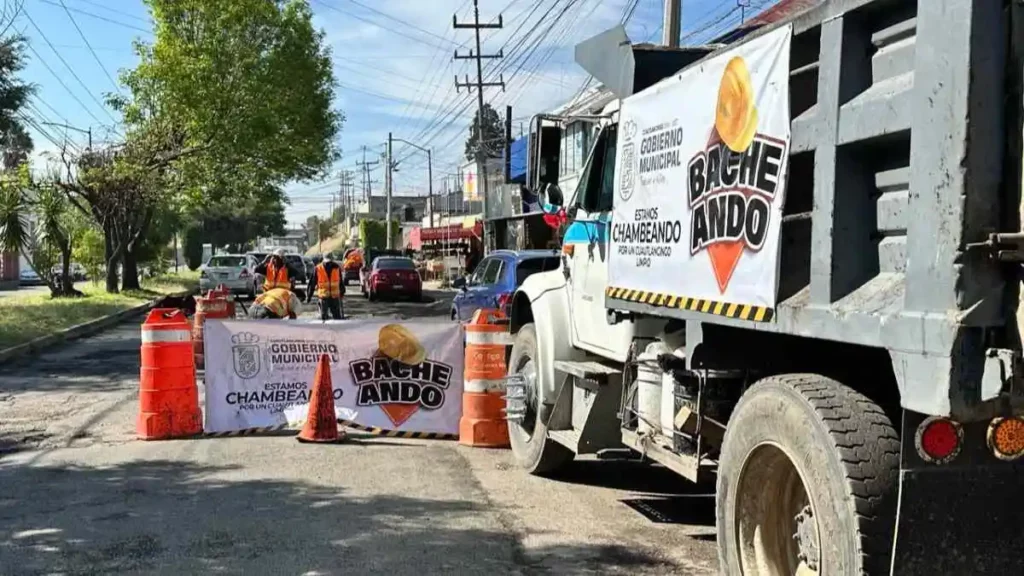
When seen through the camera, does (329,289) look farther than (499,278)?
Yes

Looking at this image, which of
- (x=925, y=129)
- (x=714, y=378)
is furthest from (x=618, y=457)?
(x=925, y=129)

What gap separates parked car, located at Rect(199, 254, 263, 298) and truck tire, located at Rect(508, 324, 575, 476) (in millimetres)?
27978

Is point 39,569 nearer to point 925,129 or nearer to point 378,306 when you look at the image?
point 925,129

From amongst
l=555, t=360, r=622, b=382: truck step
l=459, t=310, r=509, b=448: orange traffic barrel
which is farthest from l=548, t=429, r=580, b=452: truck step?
l=459, t=310, r=509, b=448: orange traffic barrel

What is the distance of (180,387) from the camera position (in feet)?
29.5

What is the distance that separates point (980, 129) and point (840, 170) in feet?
2.26

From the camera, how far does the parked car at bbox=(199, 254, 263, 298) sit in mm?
35531

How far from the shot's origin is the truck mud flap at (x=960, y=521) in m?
3.32

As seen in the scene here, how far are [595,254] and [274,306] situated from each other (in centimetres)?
707

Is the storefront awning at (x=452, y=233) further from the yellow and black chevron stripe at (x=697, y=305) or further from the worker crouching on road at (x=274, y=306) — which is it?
the yellow and black chevron stripe at (x=697, y=305)

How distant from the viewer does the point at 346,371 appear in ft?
Answer: 31.6

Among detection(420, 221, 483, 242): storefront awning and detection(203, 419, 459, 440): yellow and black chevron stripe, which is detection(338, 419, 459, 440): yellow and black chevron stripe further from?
detection(420, 221, 483, 242): storefront awning

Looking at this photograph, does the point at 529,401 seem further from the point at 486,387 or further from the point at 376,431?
the point at 376,431

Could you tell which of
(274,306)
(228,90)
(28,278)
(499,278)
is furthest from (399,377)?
(28,278)
